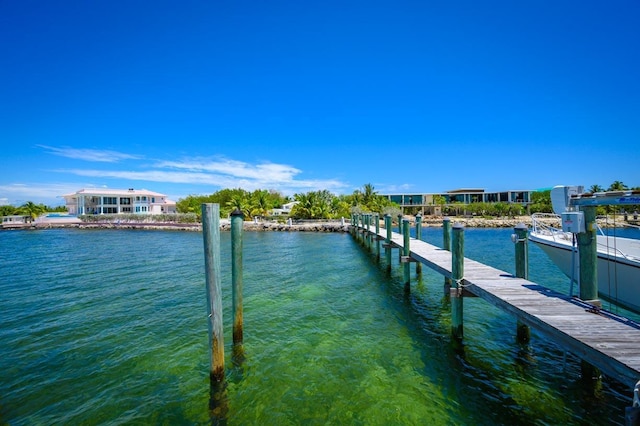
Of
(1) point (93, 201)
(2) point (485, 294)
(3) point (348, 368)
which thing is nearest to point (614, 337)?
(2) point (485, 294)

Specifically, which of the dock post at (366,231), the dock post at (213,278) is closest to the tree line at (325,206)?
the dock post at (366,231)

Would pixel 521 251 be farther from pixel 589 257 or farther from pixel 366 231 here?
pixel 366 231

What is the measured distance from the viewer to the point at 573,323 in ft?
15.6

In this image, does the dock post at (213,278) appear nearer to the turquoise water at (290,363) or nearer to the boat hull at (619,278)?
the turquoise water at (290,363)

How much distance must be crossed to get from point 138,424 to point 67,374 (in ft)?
8.70

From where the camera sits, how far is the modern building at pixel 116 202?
71000 mm

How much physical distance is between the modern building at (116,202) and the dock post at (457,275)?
7594cm

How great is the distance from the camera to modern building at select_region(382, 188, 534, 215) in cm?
8300

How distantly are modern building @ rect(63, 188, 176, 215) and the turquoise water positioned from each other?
Answer: 219 ft

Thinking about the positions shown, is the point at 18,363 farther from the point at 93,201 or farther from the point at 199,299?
the point at 93,201

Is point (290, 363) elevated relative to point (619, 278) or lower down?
lower down

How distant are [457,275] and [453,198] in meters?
88.0

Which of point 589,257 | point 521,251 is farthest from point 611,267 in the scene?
point 589,257

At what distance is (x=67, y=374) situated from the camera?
6508 millimetres
